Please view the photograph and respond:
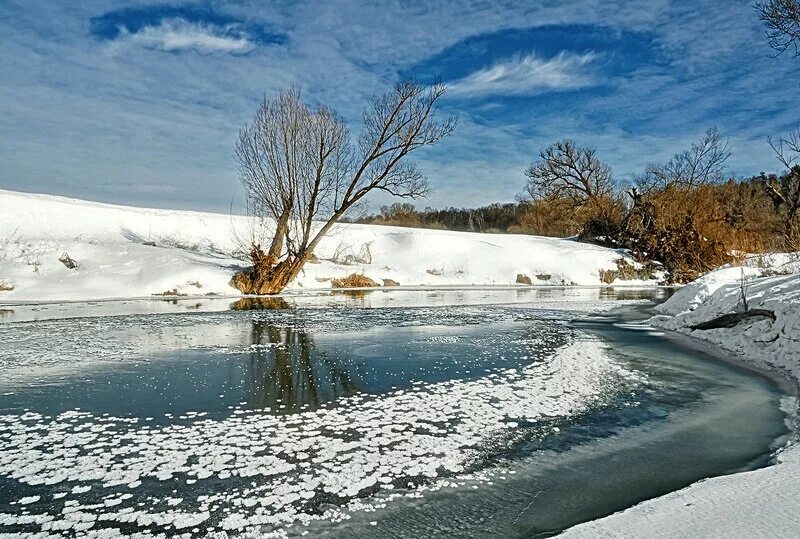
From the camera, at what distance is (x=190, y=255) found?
20.7 meters

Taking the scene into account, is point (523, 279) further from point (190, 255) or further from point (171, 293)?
point (171, 293)

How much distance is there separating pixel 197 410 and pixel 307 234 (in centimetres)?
1444

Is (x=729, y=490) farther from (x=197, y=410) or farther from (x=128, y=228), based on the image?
(x=128, y=228)

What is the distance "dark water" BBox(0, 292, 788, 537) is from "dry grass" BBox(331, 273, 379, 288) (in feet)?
43.0

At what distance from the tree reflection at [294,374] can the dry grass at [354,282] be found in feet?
41.0

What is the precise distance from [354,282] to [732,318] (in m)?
15.0

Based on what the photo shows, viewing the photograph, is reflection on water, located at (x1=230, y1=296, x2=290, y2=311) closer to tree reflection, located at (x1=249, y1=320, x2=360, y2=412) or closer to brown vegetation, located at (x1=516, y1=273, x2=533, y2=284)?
tree reflection, located at (x1=249, y1=320, x2=360, y2=412)

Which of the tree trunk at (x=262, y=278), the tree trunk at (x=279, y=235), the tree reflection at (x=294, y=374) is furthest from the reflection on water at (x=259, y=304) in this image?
the tree reflection at (x=294, y=374)

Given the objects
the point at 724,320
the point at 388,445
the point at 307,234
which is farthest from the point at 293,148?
the point at 388,445

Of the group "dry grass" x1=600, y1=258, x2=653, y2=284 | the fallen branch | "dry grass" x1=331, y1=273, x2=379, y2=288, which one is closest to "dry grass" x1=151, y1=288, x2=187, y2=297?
"dry grass" x1=331, y1=273, x2=379, y2=288

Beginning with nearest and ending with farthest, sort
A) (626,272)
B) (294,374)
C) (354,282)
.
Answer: (294,374) < (354,282) < (626,272)

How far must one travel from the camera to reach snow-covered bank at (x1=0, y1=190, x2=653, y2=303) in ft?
54.1

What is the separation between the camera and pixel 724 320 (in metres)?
8.52

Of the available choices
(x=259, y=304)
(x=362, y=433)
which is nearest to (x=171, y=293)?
(x=259, y=304)
